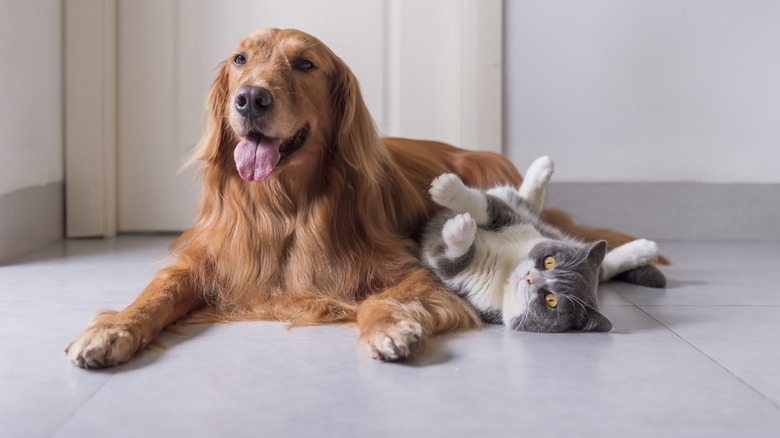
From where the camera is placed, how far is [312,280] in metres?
1.87

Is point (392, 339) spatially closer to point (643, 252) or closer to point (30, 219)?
point (643, 252)

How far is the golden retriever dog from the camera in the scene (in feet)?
5.72

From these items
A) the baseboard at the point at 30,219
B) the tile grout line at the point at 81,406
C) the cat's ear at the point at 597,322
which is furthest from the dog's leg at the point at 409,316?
the baseboard at the point at 30,219

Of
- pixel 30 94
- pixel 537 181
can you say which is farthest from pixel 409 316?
pixel 30 94

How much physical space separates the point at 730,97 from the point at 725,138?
18 centimetres

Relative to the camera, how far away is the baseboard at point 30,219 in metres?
2.63

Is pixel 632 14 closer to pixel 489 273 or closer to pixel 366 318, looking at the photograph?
pixel 489 273

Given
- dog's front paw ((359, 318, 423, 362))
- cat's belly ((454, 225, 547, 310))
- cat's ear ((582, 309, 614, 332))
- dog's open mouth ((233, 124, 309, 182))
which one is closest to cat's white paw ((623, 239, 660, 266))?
cat's belly ((454, 225, 547, 310))

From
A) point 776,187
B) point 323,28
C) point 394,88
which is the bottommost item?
point 776,187

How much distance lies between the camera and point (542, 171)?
2.26 meters

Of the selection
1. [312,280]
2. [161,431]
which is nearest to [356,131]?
[312,280]

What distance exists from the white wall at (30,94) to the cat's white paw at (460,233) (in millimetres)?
1734

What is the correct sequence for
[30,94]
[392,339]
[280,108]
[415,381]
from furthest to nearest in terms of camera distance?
1. [30,94]
2. [280,108]
3. [392,339]
4. [415,381]

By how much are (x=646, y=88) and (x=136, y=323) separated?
8.09 feet
